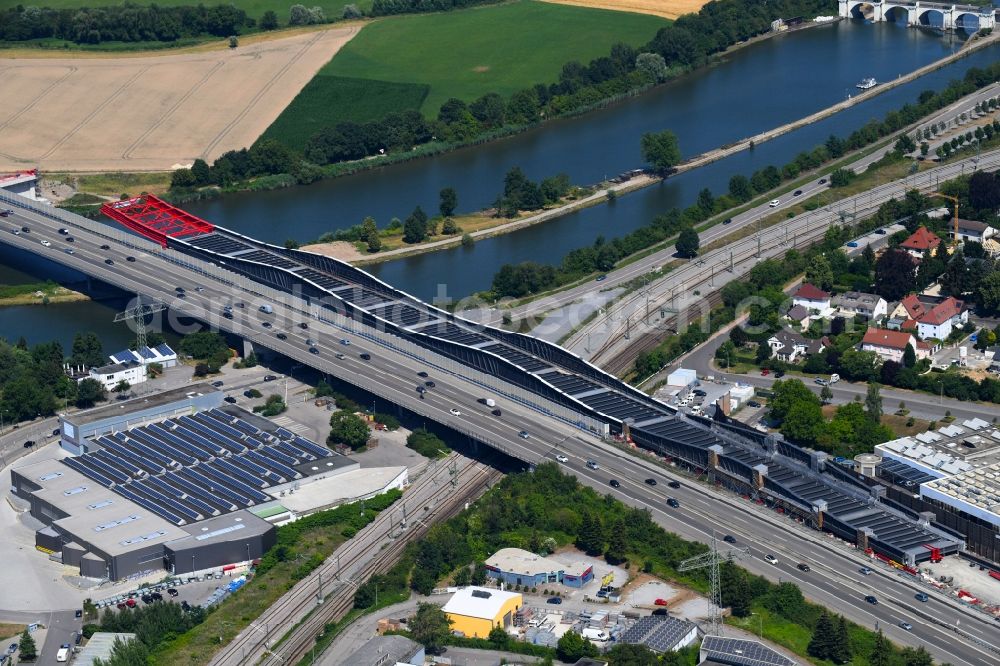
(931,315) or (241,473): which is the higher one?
(931,315)

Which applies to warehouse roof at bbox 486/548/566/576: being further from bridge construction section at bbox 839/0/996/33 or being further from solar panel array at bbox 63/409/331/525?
bridge construction section at bbox 839/0/996/33

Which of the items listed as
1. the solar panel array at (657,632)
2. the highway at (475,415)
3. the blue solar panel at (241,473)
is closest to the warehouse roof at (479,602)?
the solar panel array at (657,632)

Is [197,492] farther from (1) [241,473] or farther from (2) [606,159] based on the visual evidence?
(2) [606,159]

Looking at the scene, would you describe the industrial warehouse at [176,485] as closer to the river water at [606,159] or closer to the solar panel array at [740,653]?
the river water at [606,159]

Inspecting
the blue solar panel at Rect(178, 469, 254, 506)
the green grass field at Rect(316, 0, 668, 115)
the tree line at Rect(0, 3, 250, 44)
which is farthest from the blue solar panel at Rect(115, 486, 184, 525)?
the tree line at Rect(0, 3, 250, 44)

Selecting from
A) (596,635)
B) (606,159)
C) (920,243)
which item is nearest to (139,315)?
(596,635)
